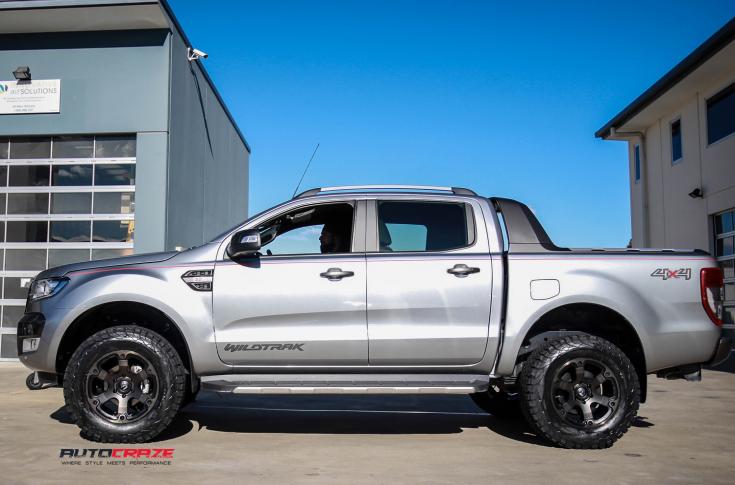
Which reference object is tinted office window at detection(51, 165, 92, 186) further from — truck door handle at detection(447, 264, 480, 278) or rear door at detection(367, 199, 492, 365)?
Answer: truck door handle at detection(447, 264, 480, 278)

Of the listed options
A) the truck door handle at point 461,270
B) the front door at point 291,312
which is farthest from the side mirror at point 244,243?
the truck door handle at point 461,270

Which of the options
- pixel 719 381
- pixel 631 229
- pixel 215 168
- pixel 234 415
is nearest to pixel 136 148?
pixel 215 168

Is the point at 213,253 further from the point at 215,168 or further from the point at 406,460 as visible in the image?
the point at 215,168

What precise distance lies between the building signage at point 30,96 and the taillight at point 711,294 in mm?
11437

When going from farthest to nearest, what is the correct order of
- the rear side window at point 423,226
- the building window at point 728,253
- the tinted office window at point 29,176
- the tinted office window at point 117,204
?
the building window at point 728,253
the tinted office window at point 29,176
the tinted office window at point 117,204
the rear side window at point 423,226

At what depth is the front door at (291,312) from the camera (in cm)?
547

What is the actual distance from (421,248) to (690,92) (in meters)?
13.2

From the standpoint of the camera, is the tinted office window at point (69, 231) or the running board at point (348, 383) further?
the tinted office window at point (69, 231)

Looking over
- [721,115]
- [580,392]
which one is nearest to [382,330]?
[580,392]

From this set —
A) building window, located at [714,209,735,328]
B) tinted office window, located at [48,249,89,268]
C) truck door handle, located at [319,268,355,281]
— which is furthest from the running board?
building window, located at [714,209,735,328]

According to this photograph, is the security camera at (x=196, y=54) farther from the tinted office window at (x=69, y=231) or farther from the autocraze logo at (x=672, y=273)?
the autocraze logo at (x=672, y=273)

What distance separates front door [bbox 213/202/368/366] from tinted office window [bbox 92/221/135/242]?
25.1 feet

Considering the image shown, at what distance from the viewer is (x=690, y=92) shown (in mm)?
16438

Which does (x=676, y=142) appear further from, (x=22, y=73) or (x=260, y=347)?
(x=260, y=347)
